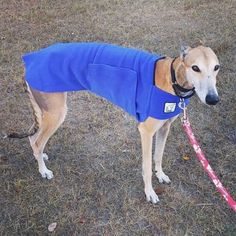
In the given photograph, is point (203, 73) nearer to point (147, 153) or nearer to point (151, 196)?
point (147, 153)

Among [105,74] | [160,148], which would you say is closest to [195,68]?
[105,74]

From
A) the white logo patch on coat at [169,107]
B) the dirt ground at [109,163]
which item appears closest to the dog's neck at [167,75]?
the white logo patch on coat at [169,107]

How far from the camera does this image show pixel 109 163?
4.72 metres

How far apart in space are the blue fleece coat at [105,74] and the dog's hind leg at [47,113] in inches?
4.7

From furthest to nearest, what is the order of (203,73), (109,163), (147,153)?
(109,163) < (147,153) < (203,73)

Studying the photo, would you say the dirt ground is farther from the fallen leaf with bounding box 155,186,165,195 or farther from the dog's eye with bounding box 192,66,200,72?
the dog's eye with bounding box 192,66,200,72

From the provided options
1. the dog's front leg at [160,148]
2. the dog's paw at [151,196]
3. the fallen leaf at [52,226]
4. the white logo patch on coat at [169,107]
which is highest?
the white logo patch on coat at [169,107]

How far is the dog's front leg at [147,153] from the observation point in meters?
3.76

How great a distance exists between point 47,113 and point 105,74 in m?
0.73

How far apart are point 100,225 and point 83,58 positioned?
1.65 meters

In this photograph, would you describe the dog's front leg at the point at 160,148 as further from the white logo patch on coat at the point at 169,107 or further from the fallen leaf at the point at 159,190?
the white logo patch on coat at the point at 169,107

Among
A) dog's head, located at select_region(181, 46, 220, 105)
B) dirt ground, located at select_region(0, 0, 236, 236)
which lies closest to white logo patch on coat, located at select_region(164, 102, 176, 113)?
dog's head, located at select_region(181, 46, 220, 105)

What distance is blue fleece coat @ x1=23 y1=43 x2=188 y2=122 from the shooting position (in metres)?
3.63

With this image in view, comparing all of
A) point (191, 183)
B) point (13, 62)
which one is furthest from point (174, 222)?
point (13, 62)
